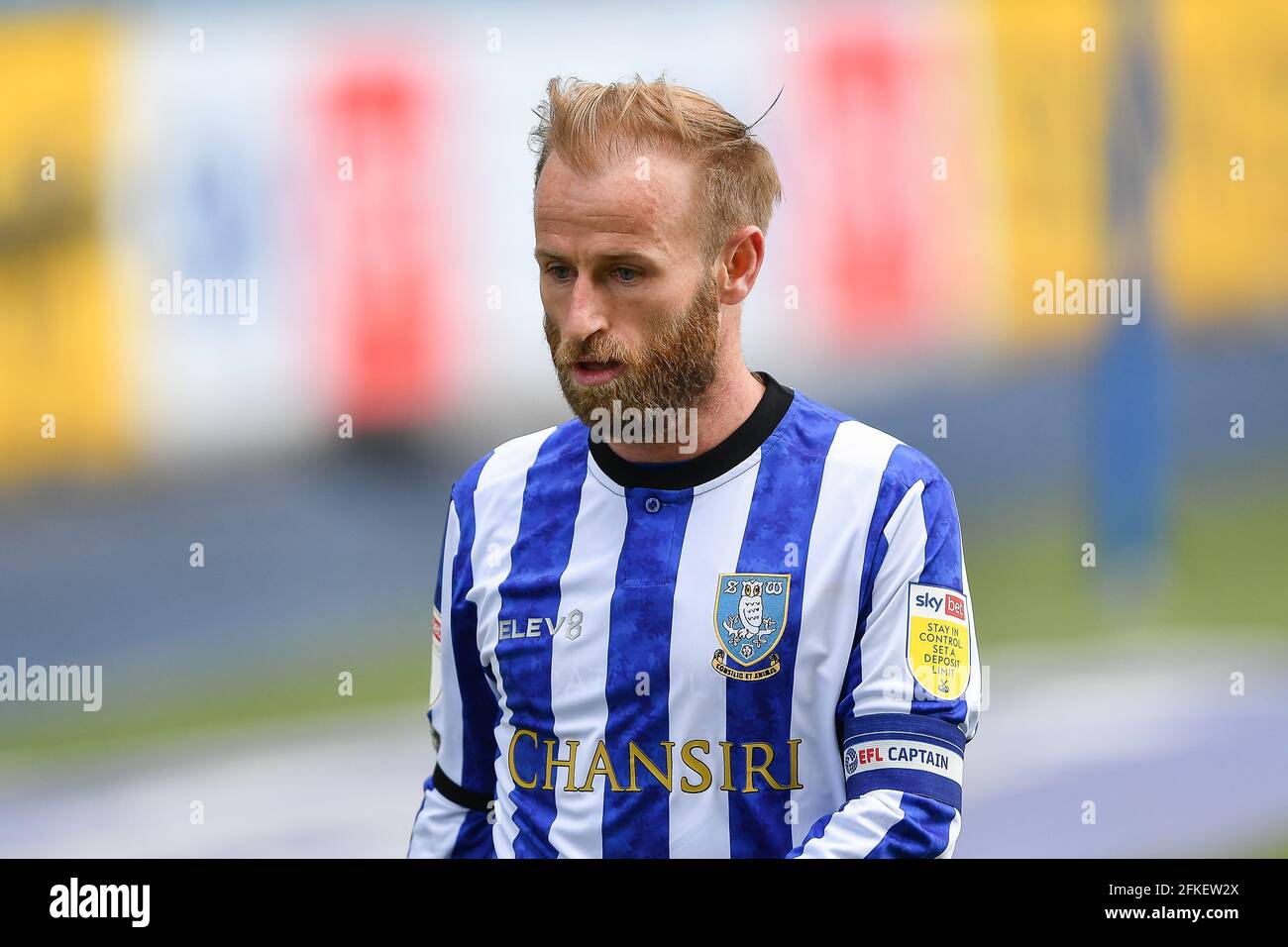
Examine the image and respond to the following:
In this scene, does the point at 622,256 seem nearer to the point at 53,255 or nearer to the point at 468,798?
the point at 468,798

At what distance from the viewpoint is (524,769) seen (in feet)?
6.77

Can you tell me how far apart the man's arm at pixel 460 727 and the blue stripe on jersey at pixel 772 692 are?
468mm

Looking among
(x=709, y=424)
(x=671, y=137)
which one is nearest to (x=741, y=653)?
(x=709, y=424)

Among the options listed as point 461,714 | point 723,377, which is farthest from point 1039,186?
point 461,714

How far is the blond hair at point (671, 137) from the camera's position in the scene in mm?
1978

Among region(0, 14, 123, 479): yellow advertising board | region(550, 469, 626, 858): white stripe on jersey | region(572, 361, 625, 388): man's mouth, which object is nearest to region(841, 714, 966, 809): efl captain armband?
region(550, 469, 626, 858): white stripe on jersey

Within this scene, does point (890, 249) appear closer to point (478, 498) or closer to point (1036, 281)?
point (1036, 281)

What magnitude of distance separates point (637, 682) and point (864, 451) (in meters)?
0.50

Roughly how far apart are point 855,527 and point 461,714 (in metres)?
0.76

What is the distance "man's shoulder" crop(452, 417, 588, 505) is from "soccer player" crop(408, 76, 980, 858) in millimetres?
93

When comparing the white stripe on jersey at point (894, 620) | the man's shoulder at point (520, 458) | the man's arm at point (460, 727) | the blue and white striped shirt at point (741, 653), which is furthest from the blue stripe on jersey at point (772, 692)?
the man's arm at point (460, 727)

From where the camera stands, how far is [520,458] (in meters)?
2.28

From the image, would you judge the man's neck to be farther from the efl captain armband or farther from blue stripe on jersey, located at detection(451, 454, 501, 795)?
the efl captain armband

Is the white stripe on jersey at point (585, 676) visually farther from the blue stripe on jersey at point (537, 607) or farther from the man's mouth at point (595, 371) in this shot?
the man's mouth at point (595, 371)
